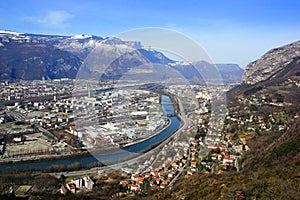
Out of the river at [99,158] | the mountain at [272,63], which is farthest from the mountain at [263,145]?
the river at [99,158]

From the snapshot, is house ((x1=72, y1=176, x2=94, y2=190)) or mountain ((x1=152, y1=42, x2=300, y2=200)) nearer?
mountain ((x1=152, y1=42, x2=300, y2=200))

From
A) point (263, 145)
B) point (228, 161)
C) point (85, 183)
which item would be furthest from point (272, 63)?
point (85, 183)

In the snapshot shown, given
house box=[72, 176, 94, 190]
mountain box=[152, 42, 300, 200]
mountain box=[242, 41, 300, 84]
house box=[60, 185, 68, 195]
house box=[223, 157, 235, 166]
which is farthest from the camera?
mountain box=[242, 41, 300, 84]

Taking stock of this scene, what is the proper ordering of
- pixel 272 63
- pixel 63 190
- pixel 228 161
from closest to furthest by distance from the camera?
pixel 63 190, pixel 228 161, pixel 272 63

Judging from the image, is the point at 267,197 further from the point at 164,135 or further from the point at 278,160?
the point at 164,135

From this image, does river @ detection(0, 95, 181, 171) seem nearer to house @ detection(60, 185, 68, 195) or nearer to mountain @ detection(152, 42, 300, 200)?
house @ detection(60, 185, 68, 195)

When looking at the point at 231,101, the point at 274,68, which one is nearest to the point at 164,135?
the point at 231,101

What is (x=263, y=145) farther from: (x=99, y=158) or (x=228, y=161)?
(x=99, y=158)

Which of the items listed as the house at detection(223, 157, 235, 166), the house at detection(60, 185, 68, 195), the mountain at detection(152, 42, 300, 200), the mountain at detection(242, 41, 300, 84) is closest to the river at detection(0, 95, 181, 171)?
the house at detection(60, 185, 68, 195)

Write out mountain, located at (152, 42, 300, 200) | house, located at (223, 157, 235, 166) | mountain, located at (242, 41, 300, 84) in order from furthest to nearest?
mountain, located at (242, 41, 300, 84) → house, located at (223, 157, 235, 166) → mountain, located at (152, 42, 300, 200)
